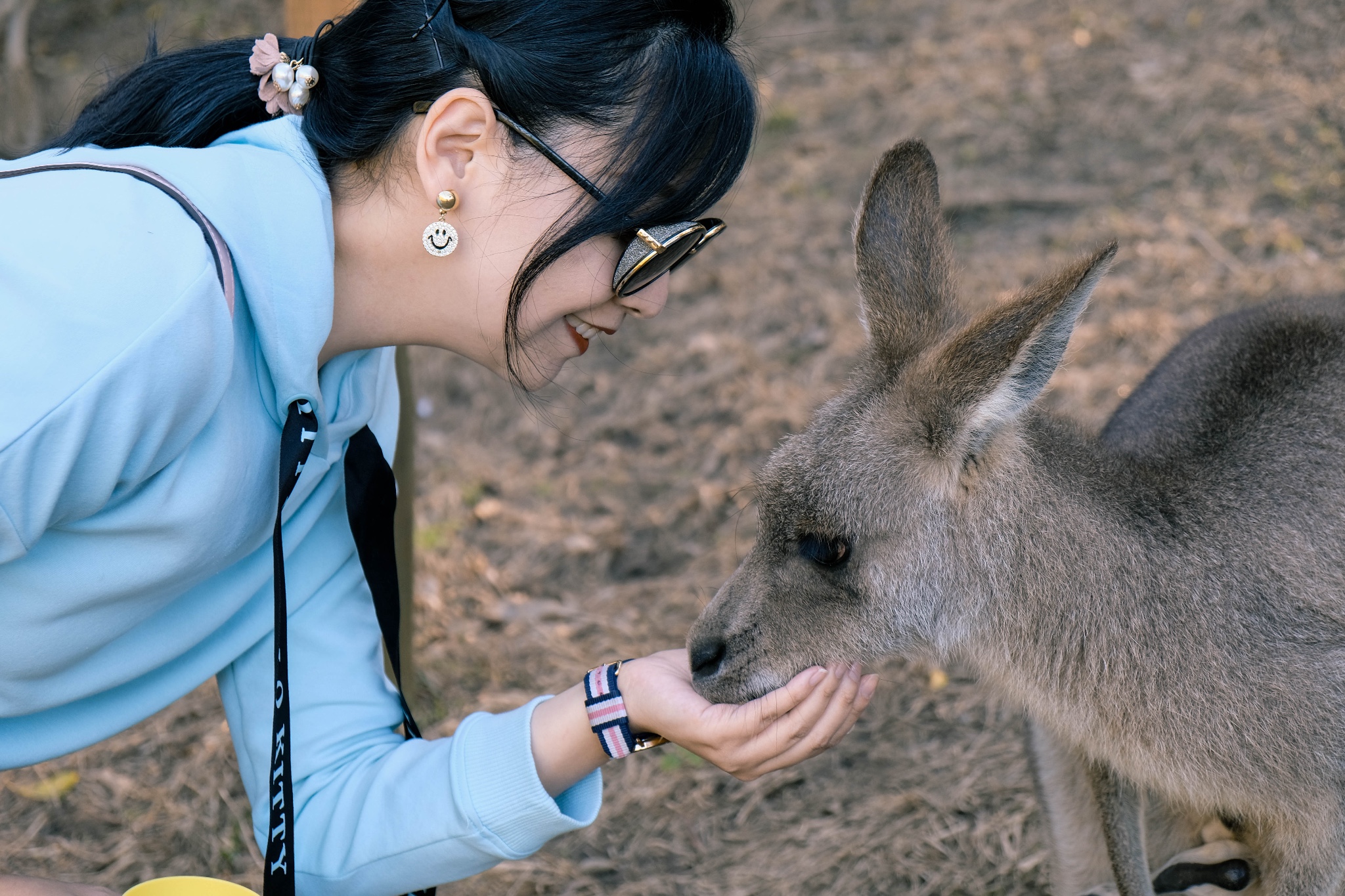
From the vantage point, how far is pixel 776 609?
7.03ft

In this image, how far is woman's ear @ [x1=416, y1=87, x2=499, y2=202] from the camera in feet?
5.96

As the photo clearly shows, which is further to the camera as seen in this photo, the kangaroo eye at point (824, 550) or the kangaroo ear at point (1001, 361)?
the kangaroo eye at point (824, 550)

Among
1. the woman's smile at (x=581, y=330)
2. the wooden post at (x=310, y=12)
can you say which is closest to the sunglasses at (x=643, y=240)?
the woman's smile at (x=581, y=330)

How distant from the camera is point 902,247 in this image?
7.41 feet

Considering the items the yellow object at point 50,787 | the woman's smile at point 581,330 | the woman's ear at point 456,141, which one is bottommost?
the yellow object at point 50,787

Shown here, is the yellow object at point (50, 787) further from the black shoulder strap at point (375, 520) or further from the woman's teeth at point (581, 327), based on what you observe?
the woman's teeth at point (581, 327)

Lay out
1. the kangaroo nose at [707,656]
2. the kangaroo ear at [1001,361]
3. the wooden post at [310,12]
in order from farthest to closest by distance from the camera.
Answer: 1. the wooden post at [310,12]
2. the kangaroo nose at [707,656]
3. the kangaroo ear at [1001,361]

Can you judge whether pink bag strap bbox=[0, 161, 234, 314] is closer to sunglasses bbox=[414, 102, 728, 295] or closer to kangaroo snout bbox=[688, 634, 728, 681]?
sunglasses bbox=[414, 102, 728, 295]

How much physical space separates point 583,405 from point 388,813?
8.42 ft

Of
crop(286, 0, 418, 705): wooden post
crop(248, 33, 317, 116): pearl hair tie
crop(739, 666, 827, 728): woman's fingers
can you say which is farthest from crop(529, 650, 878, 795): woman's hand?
crop(248, 33, 317, 116): pearl hair tie

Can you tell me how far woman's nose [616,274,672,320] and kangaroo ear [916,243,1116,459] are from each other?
461 millimetres

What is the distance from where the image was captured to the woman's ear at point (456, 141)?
5.96 feet

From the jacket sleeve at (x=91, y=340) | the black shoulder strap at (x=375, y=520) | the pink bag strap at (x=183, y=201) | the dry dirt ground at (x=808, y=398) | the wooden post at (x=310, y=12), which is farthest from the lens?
the dry dirt ground at (x=808, y=398)

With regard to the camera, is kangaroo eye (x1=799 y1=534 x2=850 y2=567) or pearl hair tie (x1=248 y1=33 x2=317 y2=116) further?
kangaroo eye (x1=799 y1=534 x2=850 y2=567)
